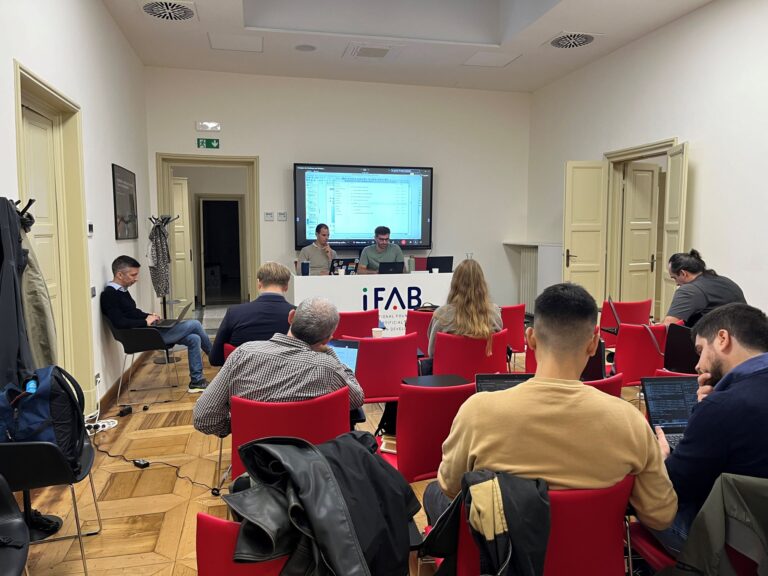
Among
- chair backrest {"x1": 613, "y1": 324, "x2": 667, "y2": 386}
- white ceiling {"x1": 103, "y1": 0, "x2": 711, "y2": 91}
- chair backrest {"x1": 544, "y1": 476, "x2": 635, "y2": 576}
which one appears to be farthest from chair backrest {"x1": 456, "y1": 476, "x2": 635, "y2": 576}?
white ceiling {"x1": 103, "y1": 0, "x2": 711, "y2": 91}

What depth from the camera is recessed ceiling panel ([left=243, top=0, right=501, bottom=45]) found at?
19.6ft

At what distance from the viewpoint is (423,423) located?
2291 millimetres

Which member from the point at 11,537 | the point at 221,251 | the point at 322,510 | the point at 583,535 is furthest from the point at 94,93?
the point at 221,251

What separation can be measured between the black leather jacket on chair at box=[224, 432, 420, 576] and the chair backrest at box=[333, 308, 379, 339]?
9.71ft

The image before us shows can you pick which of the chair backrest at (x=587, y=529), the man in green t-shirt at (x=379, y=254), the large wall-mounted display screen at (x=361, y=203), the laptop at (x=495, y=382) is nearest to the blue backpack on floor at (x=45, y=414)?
the laptop at (x=495, y=382)

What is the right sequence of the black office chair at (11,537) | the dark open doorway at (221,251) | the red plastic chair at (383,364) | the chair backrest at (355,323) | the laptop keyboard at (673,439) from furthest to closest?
1. the dark open doorway at (221,251)
2. the chair backrest at (355,323)
3. the red plastic chair at (383,364)
4. the laptop keyboard at (673,439)
5. the black office chair at (11,537)

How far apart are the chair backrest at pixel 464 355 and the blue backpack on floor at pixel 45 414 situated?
1960 millimetres

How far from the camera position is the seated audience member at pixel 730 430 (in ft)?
4.70

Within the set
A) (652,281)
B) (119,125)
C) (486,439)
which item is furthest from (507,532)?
(652,281)

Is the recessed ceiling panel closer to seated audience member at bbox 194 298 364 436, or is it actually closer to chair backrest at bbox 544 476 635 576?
seated audience member at bbox 194 298 364 436

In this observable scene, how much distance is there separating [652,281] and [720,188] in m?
2.18

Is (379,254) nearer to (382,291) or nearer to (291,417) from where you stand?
(382,291)

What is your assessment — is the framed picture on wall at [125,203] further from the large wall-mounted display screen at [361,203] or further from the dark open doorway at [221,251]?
the dark open doorway at [221,251]

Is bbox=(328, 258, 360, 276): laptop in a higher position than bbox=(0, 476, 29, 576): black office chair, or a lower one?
higher
